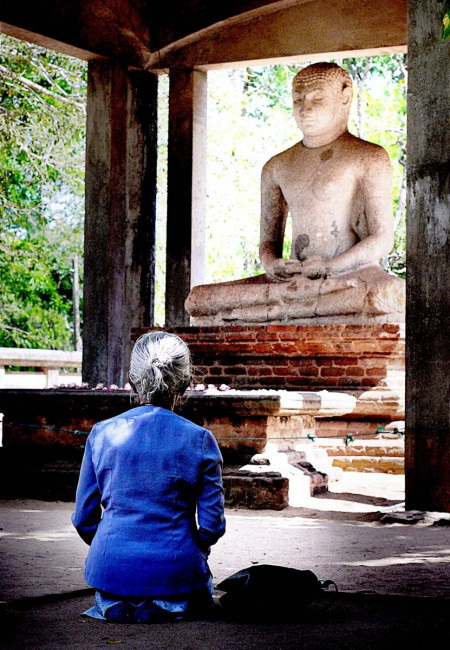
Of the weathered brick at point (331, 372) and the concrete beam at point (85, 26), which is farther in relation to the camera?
the concrete beam at point (85, 26)

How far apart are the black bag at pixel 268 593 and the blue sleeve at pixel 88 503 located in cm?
49

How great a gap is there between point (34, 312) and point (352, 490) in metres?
17.4

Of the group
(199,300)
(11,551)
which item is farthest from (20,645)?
(199,300)

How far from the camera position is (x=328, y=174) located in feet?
35.1

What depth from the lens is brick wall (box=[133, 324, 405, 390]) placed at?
9328 millimetres

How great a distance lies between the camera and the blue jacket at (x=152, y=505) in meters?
3.31

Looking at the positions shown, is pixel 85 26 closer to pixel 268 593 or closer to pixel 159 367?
pixel 159 367

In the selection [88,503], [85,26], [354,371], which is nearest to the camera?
[88,503]

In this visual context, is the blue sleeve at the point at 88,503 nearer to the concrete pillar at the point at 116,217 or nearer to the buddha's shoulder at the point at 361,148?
the concrete pillar at the point at 116,217

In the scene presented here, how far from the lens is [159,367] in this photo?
3.45m

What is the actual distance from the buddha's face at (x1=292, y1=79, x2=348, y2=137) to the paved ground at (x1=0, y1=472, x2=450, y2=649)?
4.10 metres

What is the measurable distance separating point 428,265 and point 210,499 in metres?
3.75

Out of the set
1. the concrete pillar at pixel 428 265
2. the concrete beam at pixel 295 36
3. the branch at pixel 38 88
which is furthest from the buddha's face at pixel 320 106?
the branch at pixel 38 88

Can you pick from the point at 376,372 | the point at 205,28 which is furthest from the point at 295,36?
the point at 376,372
